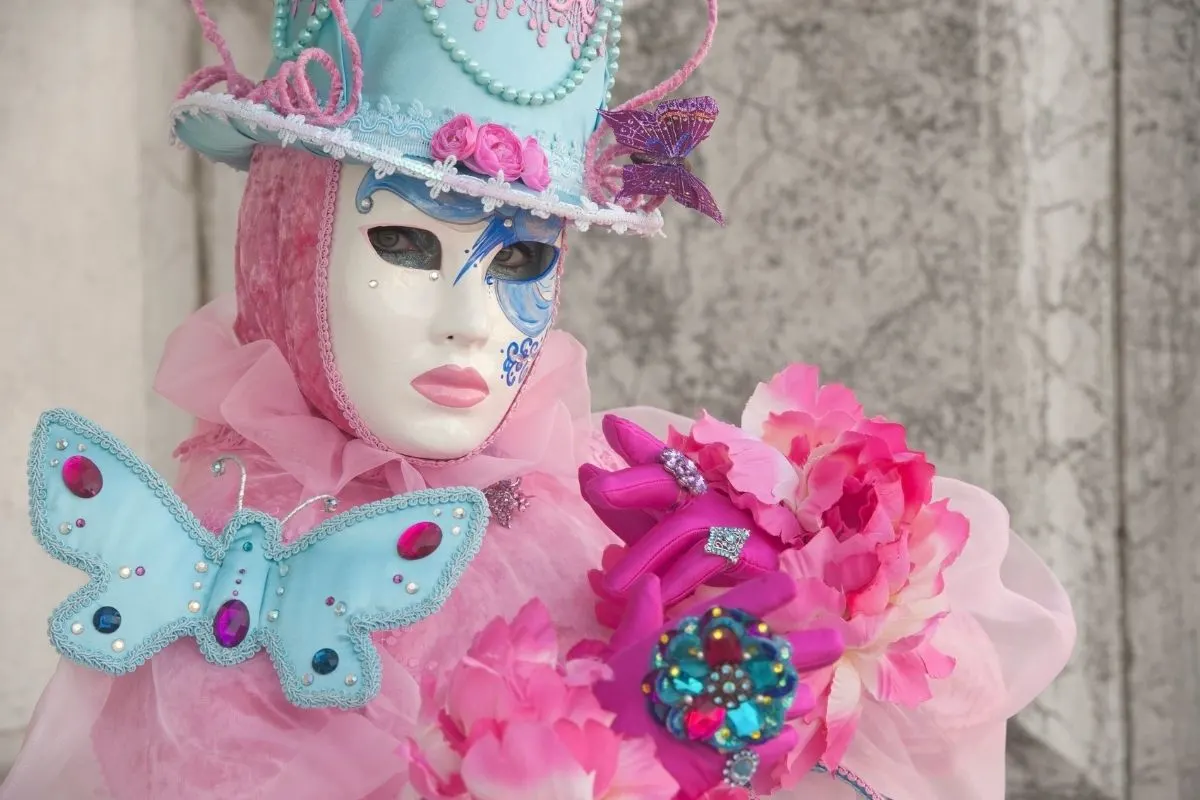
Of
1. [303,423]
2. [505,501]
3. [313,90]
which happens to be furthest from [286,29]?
[505,501]

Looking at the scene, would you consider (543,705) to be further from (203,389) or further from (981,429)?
(981,429)

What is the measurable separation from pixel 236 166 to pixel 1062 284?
3.73ft

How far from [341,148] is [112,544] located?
1.17 feet

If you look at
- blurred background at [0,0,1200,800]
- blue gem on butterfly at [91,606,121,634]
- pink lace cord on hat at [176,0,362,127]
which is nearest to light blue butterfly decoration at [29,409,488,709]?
blue gem on butterfly at [91,606,121,634]

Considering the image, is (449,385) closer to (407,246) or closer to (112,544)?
(407,246)

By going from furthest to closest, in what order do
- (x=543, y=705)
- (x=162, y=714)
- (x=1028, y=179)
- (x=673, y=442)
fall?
(x=1028, y=179), (x=673, y=442), (x=162, y=714), (x=543, y=705)

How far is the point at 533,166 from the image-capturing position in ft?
3.11

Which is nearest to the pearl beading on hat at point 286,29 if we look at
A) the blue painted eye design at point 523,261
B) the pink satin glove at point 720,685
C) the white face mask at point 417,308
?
the white face mask at point 417,308

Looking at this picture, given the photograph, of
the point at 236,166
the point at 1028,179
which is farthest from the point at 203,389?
the point at 1028,179

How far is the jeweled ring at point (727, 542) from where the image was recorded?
2.85 ft

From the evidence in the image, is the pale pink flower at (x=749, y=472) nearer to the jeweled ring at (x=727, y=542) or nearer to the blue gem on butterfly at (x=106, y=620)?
the jeweled ring at (x=727, y=542)

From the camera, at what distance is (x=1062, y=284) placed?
160cm

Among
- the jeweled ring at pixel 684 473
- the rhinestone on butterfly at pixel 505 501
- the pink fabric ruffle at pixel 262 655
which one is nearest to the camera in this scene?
the pink fabric ruffle at pixel 262 655

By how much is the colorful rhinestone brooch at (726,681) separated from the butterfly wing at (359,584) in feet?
0.61
